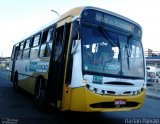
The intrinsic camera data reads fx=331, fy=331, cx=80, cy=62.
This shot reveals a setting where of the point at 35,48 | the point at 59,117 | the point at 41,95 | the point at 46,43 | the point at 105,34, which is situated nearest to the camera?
the point at 105,34

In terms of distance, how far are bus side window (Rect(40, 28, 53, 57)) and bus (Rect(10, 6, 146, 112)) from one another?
25.8 inches

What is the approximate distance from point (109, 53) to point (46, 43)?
3.21 metres

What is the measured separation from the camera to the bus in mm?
8258

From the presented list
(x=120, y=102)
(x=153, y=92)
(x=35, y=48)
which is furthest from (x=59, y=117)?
(x=153, y=92)

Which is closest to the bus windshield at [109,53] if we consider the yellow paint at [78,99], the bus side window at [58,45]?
the yellow paint at [78,99]

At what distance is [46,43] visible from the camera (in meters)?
11.2

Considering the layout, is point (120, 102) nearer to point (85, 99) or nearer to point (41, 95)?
point (85, 99)

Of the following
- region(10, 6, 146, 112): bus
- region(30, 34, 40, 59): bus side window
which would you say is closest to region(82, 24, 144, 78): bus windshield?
region(10, 6, 146, 112): bus

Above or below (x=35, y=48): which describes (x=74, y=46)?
below

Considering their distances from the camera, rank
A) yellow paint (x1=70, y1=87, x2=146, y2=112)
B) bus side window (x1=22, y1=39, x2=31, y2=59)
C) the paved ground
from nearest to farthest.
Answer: yellow paint (x1=70, y1=87, x2=146, y2=112) < bus side window (x1=22, y1=39, x2=31, y2=59) < the paved ground

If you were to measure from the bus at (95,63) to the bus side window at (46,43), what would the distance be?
0.65 meters

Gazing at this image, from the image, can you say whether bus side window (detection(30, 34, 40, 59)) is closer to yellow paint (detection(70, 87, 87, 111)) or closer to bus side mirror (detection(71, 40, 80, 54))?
bus side mirror (detection(71, 40, 80, 54))

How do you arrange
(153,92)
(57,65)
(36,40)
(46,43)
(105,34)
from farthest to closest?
(153,92) → (36,40) → (46,43) → (57,65) → (105,34)

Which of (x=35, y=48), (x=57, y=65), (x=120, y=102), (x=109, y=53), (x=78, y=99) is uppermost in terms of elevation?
(x=35, y=48)
